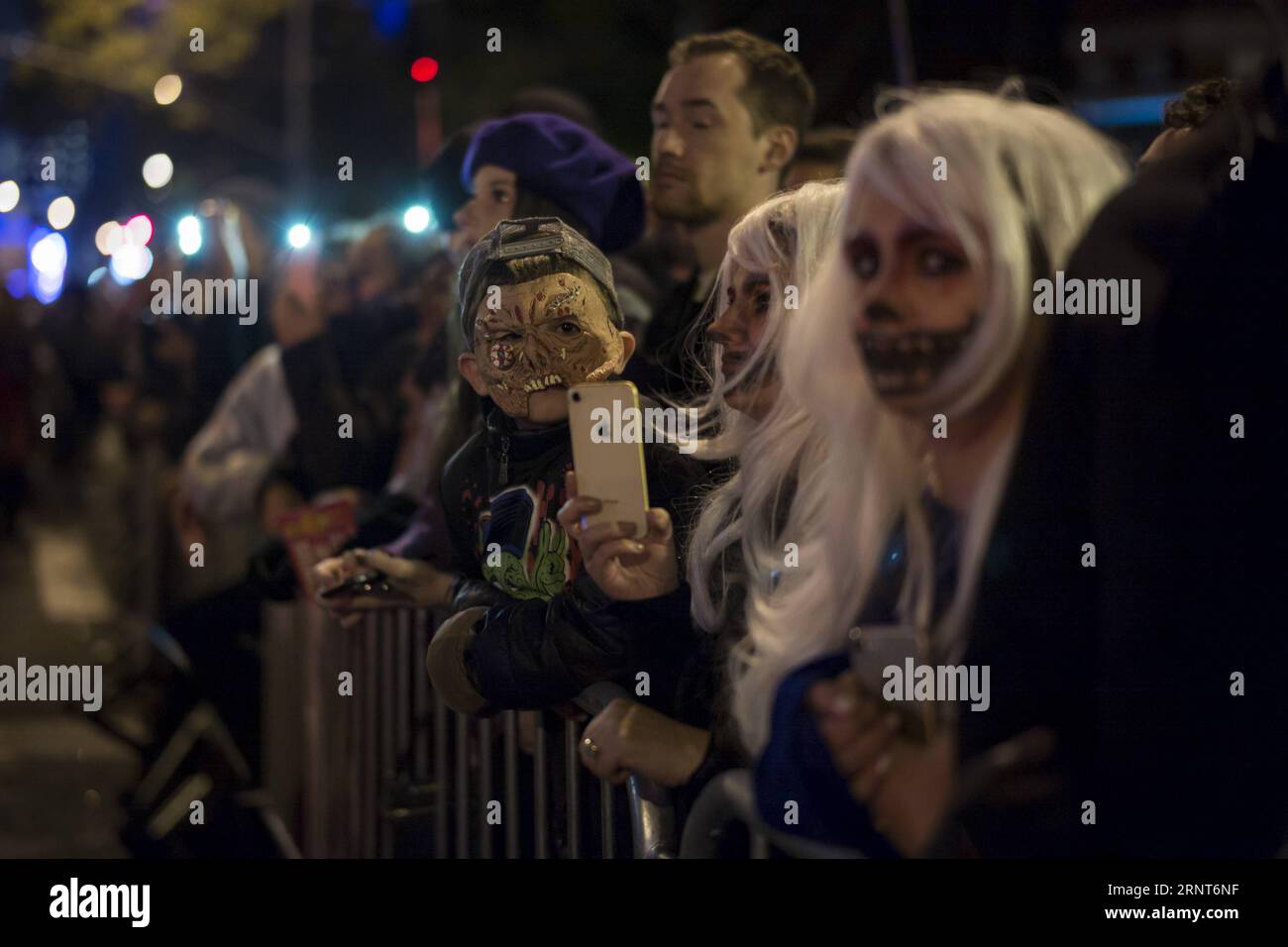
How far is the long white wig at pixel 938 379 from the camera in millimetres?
2248

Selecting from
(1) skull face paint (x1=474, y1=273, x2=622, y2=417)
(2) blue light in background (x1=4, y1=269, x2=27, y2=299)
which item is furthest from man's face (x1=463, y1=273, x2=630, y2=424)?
(2) blue light in background (x1=4, y1=269, x2=27, y2=299)

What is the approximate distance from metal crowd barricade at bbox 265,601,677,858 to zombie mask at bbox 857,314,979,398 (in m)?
0.85

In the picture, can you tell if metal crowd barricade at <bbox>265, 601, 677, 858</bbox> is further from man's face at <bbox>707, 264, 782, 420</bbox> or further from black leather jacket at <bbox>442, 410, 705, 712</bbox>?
man's face at <bbox>707, 264, 782, 420</bbox>

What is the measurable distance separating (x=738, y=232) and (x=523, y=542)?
28.3 inches

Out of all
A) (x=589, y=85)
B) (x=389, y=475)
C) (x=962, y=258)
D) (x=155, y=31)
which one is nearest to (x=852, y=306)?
(x=962, y=258)

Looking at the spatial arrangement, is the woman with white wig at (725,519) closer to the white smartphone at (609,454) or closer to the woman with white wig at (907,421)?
the white smartphone at (609,454)

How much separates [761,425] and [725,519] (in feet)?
0.60

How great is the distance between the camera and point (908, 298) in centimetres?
231

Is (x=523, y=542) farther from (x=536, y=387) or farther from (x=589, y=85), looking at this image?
(x=589, y=85)

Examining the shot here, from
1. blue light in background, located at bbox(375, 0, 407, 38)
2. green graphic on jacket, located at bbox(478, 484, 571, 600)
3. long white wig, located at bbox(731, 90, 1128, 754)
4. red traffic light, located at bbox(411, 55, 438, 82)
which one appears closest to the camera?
long white wig, located at bbox(731, 90, 1128, 754)

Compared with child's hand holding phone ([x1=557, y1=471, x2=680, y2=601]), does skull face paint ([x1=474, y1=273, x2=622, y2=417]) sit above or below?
above

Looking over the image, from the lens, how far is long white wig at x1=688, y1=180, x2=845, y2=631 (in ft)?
8.56

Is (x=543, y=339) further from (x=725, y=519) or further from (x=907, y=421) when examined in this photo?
(x=907, y=421)
